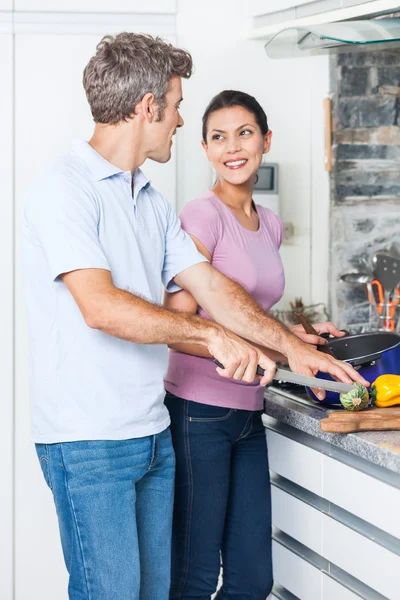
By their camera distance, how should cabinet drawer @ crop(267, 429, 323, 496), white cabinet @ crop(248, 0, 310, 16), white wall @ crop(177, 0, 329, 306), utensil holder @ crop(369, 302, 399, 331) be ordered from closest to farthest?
cabinet drawer @ crop(267, 429, 323, 496) < white cabinet @ crop(248, 0, 310, 16) < utensil holder @ crop(369, 302, 399, 331) < white wall @ crop(177, 0, 329, 306)

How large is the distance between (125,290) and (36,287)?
191 mm

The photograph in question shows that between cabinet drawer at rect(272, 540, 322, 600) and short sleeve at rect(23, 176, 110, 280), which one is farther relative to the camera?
cabinet drawer at rect(272, 540, 322, 600)

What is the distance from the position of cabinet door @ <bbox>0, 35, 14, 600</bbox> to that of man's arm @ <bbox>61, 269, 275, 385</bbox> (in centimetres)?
121

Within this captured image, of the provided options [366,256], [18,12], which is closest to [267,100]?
[366,256]

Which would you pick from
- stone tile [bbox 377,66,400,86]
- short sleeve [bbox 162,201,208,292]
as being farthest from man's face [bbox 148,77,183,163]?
stone tile [bbox 377,66,400,86]

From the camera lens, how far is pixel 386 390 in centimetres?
207

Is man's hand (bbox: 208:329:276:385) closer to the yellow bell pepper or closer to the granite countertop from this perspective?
the granite countertop

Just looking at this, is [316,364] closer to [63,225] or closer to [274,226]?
[274,226]

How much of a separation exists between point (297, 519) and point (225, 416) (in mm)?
409

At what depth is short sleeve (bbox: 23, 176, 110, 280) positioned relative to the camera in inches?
63.8

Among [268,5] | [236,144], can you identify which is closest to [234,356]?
[236,144]

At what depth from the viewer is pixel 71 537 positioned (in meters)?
1.72

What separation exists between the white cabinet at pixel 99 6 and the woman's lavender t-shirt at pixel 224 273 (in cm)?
92

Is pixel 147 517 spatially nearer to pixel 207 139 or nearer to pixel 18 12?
pixel 207 139
